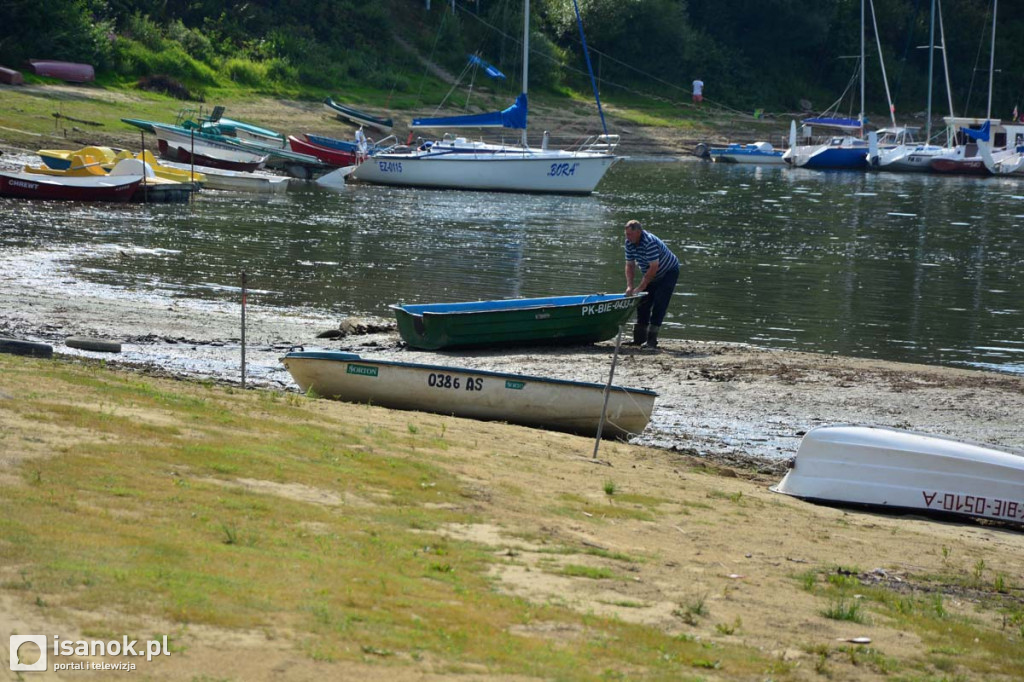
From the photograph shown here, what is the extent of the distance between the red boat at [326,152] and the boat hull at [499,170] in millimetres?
1030

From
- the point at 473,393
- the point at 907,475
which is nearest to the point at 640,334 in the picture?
the point at 473,393

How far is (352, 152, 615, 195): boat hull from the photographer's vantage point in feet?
149

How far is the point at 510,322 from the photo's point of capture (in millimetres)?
17766

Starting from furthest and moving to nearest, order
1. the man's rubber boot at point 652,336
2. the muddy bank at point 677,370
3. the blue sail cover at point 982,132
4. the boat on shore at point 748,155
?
the boat on shore at point 748,155, the blue sail cover at point 982,132, the man's rubber boot at point 652,336, the muddy bank at point 677,370

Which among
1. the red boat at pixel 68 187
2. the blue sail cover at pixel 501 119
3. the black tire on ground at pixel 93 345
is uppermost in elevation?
the blue sail cover at pixel 501 119

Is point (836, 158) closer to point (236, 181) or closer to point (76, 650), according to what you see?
point (236, 181)

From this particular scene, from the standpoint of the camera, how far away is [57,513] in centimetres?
756

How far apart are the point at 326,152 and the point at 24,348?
3385 centimetres

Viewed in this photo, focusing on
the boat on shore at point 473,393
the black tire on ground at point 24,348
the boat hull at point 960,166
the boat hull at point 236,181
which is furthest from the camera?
the boat hull at point 960,166

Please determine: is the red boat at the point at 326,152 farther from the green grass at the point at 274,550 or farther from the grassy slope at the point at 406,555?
the green grass at the point at 274,550

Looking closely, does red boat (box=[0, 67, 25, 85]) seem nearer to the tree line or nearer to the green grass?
the tree line

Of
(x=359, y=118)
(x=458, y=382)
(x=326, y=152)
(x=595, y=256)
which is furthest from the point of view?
(x=359, y=118)

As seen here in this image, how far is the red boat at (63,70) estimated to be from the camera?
4734 centimetres

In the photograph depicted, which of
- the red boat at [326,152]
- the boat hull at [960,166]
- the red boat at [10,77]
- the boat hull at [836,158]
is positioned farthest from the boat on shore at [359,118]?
the boat hull at [960,166]
